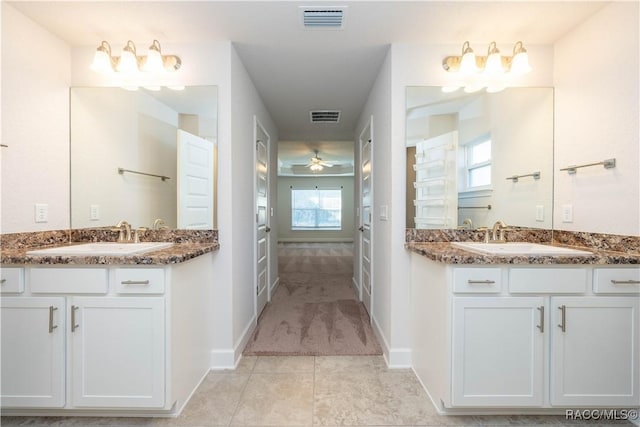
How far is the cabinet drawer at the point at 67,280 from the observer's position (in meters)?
1.44

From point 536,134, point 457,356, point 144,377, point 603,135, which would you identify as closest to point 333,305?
point 457,356

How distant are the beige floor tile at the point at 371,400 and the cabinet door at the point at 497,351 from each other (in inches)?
10.6

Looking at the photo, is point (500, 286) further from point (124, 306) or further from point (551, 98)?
point (124, 306)

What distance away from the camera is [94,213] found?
205 centimetres

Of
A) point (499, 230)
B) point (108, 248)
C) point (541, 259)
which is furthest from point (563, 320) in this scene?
point (108, 248)

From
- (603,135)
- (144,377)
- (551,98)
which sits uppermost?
(551,98)

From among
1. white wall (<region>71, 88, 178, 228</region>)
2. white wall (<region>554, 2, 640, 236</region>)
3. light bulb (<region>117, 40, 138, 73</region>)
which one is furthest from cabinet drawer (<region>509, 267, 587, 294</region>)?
light bulb (<region>117, 40, 138, 73</region>)

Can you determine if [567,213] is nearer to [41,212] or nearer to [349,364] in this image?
[349,364]

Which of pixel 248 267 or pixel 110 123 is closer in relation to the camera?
pixel 110 123

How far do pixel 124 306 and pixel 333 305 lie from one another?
2238 millimetres

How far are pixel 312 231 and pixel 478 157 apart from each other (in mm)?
8382

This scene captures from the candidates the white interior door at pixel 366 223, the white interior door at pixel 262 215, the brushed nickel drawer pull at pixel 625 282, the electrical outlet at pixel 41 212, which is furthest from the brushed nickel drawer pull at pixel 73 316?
the brushed nickel drawer pull at pixel 625 282

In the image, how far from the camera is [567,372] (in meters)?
1.46

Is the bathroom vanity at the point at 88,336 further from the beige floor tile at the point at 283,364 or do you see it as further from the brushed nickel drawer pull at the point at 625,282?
the brushed nickel drawer pull at the point at 625,282
